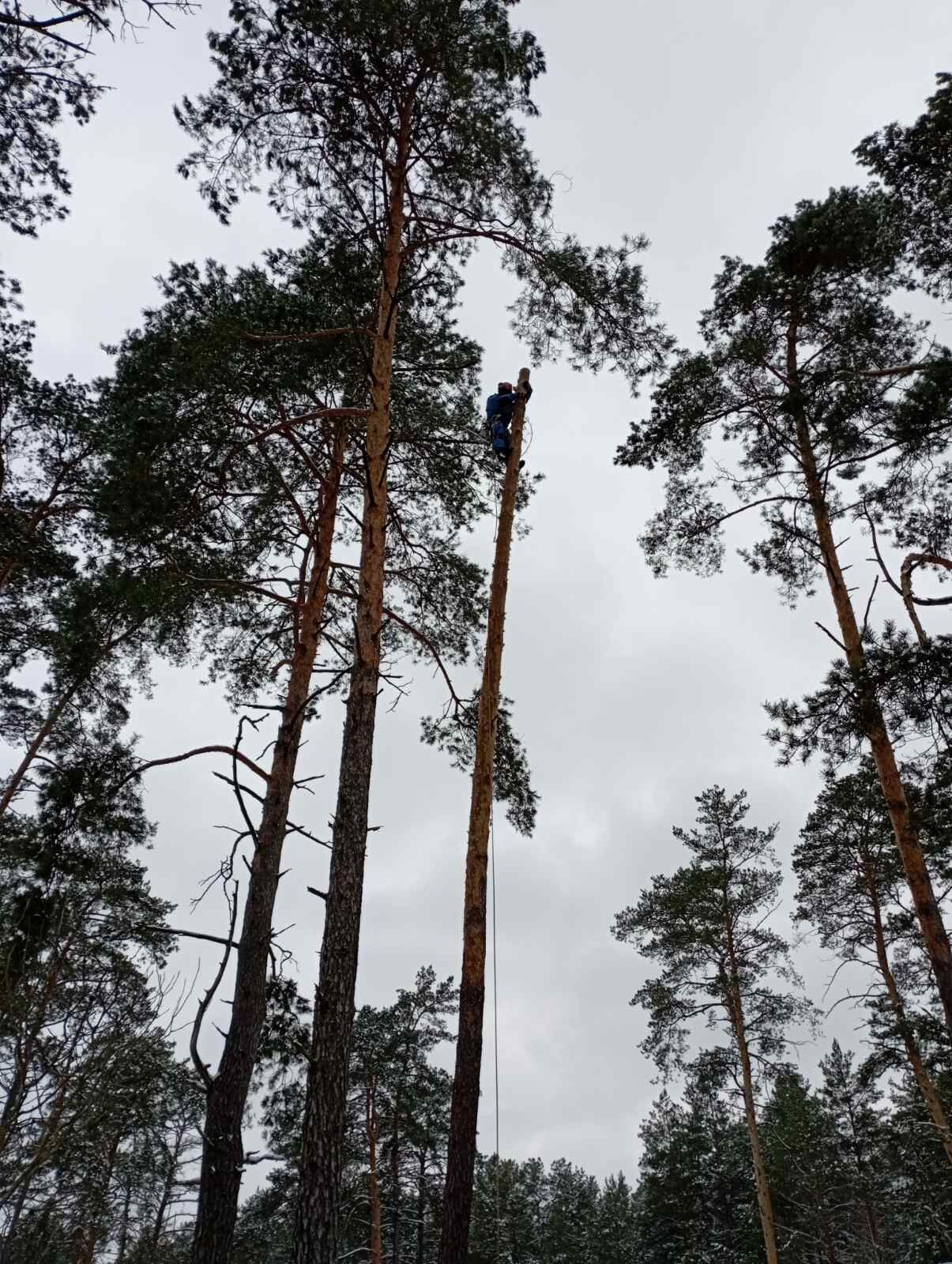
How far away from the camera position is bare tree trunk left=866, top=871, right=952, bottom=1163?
35.9 ft

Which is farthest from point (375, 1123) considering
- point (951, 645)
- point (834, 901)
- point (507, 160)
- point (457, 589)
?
point (507, 160)

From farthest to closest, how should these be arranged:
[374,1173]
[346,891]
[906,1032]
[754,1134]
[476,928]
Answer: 1. [374,1173]
2. [754,1134]
3. [906,1032]
4. [476,928]
5. [346,891]

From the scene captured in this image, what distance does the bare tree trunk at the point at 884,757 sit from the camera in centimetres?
712

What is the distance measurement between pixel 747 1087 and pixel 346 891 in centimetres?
1466

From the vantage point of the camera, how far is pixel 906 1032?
10.9m

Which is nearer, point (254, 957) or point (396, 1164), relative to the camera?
point (254, 957)

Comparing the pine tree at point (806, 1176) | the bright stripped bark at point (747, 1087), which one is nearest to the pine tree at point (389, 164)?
the bright stripped bark at point (747, 1087)

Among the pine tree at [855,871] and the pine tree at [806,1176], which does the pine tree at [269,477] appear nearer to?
the pine tree at [855,871]

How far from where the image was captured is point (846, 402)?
333 inches

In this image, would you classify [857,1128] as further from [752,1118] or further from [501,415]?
[501,415]

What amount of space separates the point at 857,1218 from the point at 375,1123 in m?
23.1

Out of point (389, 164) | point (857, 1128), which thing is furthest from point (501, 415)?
point (857, 1128)

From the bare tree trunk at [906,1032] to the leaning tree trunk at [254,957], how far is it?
8510 millimetres

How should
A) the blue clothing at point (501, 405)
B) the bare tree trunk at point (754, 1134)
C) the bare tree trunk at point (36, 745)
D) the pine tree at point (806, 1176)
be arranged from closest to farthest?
the blue clothing at point (501, 405)
the bare tree trunk at point (36, 745)
the bare tree trunk at point (754, 1134)
the pine tree at point (806, 1176)
